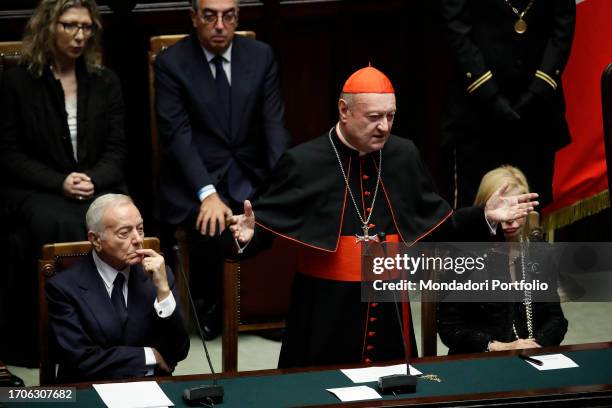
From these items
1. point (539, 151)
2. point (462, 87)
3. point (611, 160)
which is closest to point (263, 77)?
point (462, 87)

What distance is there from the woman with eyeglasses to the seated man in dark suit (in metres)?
1.07

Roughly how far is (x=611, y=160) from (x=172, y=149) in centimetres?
225

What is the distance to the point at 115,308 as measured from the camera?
4465mm

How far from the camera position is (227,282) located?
4770 mm

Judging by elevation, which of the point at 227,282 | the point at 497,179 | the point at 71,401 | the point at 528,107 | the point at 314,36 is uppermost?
the point at 314,36

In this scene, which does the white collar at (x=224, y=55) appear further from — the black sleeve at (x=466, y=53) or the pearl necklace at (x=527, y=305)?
the pearl necklace at (x=527, y=305)

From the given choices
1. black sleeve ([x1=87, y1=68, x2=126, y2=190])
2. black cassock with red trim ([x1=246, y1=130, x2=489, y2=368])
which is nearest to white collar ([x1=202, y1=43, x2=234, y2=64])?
black sleeve ([x1=87, y1=68, x2=126, y2=190])

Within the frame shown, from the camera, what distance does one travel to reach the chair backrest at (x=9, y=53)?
5.83 m

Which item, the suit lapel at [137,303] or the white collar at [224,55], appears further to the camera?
the white collar at [224,55]

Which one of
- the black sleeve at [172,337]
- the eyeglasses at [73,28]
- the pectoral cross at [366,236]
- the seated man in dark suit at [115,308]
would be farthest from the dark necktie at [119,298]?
the eyeglasses at [73,28]

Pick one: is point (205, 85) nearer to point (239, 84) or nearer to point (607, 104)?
point (239, 84)

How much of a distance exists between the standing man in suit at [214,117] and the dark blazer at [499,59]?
2.87 feet

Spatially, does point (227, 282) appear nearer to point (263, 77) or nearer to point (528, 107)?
point (263, 77)

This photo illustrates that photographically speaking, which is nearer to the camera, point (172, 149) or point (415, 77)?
point (172, 149)
